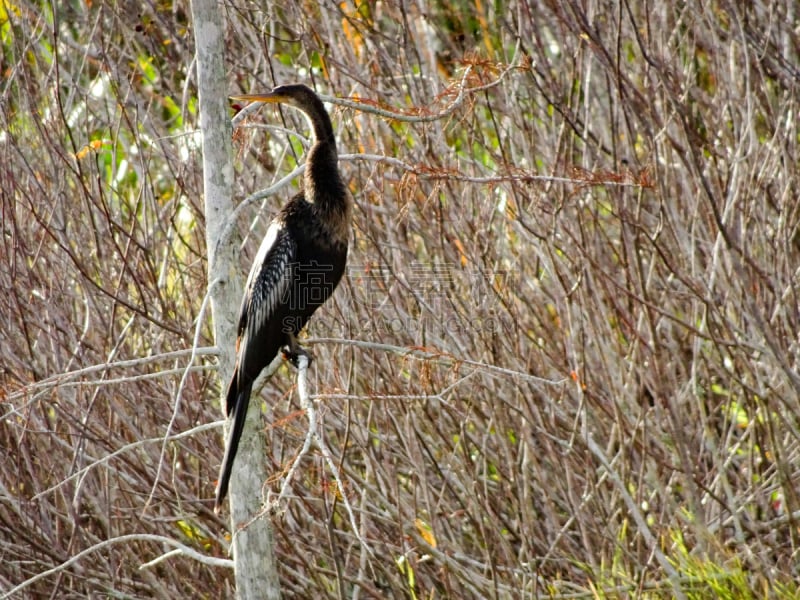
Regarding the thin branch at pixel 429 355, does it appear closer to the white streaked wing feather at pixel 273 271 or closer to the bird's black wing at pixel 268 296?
the bird's black wing at pixel 268 296

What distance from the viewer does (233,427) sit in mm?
2943

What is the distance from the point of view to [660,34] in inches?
154

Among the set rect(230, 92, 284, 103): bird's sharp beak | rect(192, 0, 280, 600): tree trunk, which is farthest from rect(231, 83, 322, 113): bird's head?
rect(192, 0, 280, 600): tree trunk

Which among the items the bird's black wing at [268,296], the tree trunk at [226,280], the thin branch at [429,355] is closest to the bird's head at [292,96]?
the tree trunk at [226,280]

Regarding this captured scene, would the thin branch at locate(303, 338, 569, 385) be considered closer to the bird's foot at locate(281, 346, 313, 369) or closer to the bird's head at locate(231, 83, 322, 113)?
the bird's foot at locate(281, 346, 313, 369)

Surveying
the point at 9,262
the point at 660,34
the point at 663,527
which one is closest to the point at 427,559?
the point at 663,527

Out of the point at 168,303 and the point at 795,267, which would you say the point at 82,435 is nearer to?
the point at 168,303

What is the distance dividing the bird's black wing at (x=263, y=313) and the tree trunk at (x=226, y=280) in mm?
68

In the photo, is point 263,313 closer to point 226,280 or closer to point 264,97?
point 226,280

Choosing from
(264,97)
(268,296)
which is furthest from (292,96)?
(268,296)

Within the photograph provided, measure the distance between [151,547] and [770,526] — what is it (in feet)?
8.46

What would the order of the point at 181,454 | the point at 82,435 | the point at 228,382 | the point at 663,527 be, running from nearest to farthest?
the point at 228,382
the point at 82,435
the point at 663,527
the point at 181,454

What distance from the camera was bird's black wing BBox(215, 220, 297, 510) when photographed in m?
2.99

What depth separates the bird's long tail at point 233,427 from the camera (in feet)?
9.55
